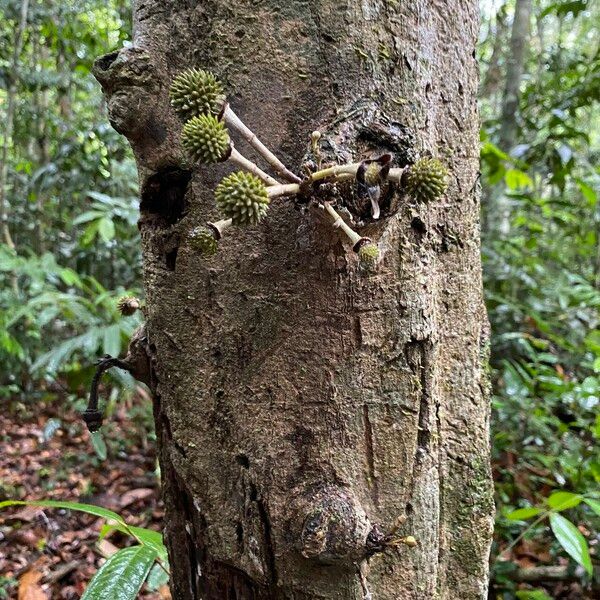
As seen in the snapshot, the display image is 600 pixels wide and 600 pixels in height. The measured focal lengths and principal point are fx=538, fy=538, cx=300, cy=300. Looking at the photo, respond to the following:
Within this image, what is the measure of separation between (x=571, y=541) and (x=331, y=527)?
30.9 inches

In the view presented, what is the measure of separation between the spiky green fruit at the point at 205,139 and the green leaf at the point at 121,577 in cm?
66

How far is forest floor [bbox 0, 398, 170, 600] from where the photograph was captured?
1.78 m

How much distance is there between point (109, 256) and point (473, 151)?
252 centimetres

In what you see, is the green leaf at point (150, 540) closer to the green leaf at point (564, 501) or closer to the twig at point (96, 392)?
the twig at point (96, 392)

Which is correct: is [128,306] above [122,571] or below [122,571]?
above

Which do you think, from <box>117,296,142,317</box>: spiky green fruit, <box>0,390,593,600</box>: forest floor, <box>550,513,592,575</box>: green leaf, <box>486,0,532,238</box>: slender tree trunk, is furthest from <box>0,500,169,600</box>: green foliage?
<box>486,0,532,238</box>: slender tree trunk

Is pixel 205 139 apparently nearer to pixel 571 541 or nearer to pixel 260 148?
pixel 260 148

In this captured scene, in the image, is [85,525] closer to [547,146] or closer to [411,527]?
[411,527]

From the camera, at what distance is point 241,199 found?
1.40 feet

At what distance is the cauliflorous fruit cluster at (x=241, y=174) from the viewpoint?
0.43 m

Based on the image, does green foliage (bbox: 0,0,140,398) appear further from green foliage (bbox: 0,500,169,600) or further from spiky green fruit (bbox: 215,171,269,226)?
spiky green fruit (bbox: 215,171,269,226)

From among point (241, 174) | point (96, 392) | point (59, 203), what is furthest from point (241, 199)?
point (59, 203)

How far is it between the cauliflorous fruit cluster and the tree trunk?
0.04 m

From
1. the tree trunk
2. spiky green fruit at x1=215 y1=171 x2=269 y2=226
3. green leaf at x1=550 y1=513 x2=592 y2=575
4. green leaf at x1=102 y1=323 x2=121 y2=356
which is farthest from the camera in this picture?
green leaf at x1=102 y1=323 x2=121 y2=356
